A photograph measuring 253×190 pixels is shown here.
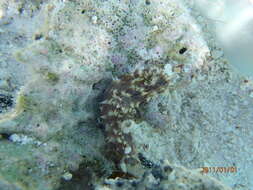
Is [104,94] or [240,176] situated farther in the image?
[240,176]

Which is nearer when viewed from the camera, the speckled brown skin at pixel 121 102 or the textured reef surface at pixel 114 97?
the textured reef surface at pixel 114 97

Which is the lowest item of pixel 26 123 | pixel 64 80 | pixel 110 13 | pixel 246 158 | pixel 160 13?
pixel 26 123

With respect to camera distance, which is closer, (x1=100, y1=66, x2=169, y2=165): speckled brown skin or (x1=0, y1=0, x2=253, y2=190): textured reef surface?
(x1=0, y1=0, x2=253, y2=190): textured reef surface

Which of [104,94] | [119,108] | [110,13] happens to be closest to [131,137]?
[119,108]

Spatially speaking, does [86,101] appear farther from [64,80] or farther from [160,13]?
[160,13]

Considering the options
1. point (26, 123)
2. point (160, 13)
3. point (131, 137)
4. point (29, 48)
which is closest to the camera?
point (29, 48)
